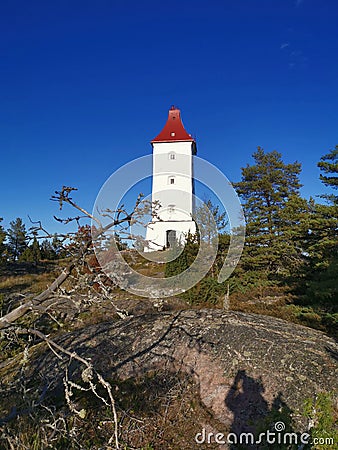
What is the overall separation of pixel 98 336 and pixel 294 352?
3.33m

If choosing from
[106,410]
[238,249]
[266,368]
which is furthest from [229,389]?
[238,249]

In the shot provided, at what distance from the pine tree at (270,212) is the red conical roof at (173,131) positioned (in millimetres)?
9166

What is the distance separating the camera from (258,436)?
3604mm

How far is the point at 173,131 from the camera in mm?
27359

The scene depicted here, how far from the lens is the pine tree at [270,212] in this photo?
13.2 metres

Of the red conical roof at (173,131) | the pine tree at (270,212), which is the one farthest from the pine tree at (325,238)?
the red conical roof at (173,131)

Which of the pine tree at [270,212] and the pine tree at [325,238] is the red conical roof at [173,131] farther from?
the pine tree at [325,238]

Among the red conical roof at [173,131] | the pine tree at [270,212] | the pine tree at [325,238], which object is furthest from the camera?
the red conical roof at [173,131]

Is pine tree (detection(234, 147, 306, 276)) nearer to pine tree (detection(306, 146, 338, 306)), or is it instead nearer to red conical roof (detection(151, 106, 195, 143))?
pine tree (detection(306, 146, 338, 306))

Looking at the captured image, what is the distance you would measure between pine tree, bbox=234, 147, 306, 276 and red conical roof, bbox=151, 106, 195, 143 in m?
→ 9.17

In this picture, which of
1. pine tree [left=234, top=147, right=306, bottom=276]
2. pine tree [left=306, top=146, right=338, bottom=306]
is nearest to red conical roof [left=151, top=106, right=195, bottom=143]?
pine tree [left=234, top=147, right=306, bottom=276]

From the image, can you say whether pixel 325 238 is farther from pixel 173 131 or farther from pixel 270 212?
pixel 173 131

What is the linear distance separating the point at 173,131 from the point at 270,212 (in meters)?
14.6

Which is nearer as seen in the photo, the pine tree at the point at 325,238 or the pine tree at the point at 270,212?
the pine tree at the point at 325,238
